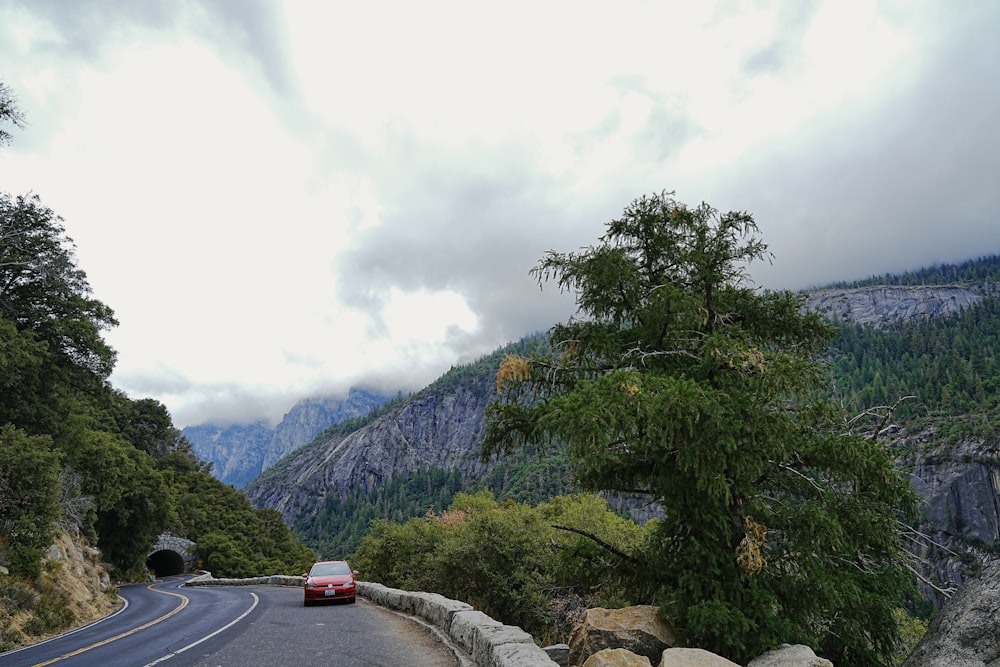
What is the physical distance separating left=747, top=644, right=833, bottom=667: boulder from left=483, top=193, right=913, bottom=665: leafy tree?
19.8 inches

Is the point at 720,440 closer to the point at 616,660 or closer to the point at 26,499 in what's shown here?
the point at 616,660

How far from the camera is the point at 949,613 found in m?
8.02

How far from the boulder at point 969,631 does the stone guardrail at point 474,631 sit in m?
5.35

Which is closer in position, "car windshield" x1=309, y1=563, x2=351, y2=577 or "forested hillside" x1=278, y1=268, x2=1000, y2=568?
"car windshield" x1=309, y1=563, x2=351, y2=577

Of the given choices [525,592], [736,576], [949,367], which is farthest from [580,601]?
[949,367]

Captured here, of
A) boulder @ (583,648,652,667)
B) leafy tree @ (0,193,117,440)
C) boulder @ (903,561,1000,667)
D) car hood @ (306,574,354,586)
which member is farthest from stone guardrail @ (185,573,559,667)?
leafy tree @ (0,193,117,440)

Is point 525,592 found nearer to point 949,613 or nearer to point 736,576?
point 736,576

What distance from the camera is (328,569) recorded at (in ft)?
65.8

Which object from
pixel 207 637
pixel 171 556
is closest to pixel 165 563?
pixel 171 556

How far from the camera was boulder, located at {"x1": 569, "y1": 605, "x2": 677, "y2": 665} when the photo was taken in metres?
8.30

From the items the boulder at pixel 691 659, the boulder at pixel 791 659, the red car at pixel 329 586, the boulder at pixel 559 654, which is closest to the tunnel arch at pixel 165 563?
the red car at pixel 329 586

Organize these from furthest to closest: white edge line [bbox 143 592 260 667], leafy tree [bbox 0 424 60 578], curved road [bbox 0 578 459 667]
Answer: leafy tree [bbox 0 424 60 578]
white edge line [bbox 143 592 260 667]
curved road [bbox 0 578 459 667]

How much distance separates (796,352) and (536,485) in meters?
149

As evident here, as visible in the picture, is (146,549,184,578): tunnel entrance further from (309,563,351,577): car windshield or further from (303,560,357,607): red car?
(303,560,357,607): red car
